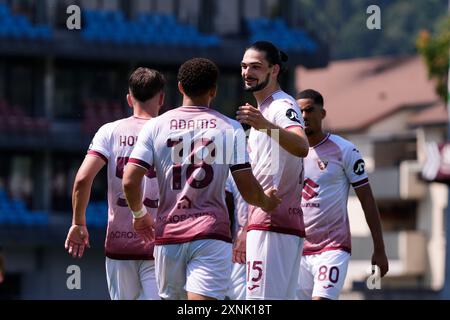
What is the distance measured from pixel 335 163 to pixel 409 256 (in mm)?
72336

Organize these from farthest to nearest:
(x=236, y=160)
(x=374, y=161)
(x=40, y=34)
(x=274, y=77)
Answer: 1. (x=374, y=161)
2. (x=40, y=34)
3. (x=274, y=77)
4. (x=236, y=160)

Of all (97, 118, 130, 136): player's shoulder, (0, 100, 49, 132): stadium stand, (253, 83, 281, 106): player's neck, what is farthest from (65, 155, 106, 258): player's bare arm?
(0, 100, 49, 132): stadium stand

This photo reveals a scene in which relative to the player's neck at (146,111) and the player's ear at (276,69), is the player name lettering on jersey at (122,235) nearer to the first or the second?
the player's neck at (146,111)

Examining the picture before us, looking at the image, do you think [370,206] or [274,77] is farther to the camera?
[370,206]

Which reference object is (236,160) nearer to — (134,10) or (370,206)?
(370,206)

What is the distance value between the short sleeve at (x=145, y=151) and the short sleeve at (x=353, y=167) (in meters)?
3.95

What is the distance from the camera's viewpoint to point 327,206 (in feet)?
61.2

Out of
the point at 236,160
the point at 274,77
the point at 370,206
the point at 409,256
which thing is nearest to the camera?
the point at 236,160

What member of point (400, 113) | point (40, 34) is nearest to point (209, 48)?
point (40, 34)

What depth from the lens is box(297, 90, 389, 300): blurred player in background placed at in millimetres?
18609

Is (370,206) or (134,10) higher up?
(134,10)

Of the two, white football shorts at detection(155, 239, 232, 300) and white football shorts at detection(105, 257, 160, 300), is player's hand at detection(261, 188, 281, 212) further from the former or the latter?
white football shorts at detection(105, 257, 160, 300)

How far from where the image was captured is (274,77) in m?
16.9

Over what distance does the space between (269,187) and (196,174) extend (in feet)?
5.52
